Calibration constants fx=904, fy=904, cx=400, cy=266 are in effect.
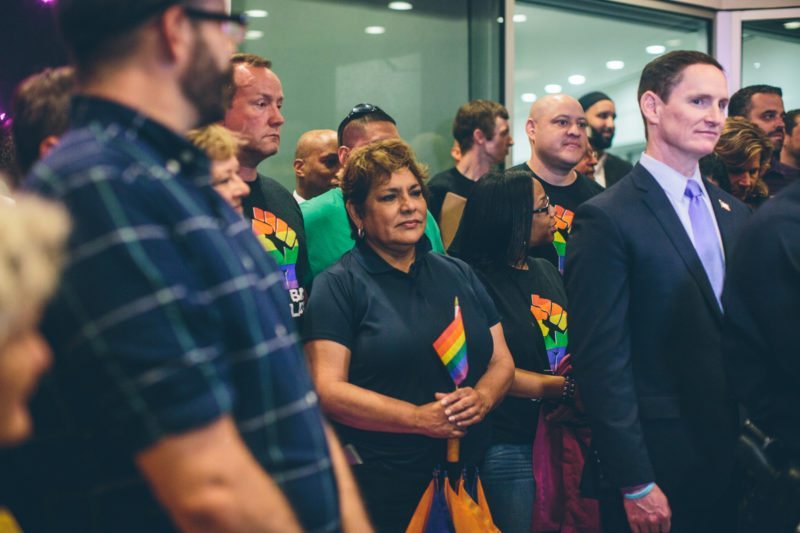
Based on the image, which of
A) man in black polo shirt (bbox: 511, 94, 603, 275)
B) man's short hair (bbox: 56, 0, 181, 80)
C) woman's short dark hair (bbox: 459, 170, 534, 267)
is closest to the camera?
man's short hair (bbox: 56, 0, 181, 80)

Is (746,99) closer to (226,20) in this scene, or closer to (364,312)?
(364,312)

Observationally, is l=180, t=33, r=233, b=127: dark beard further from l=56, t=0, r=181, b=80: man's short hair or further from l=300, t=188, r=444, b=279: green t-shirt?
l=300, t=188, r=444, b=279: green t-shirt

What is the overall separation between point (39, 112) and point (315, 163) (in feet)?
8.11

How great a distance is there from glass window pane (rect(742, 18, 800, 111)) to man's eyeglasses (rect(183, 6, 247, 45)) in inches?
231

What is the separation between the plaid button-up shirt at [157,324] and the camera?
3.17 feet

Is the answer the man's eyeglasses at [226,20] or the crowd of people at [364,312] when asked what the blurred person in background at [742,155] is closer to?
the crowd of people at [364,312]

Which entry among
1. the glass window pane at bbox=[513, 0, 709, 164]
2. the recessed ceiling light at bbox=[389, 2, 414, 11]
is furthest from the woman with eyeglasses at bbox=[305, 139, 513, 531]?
the glass window pane at bbox=[513, 0, 709, 164]

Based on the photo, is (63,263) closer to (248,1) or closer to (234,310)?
(234,310)

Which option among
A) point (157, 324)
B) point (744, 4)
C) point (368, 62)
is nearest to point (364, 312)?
point (157, 324)

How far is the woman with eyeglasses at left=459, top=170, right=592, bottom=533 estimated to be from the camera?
→ 279 centimetres

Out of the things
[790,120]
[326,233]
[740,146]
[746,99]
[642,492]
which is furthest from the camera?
[746,99]

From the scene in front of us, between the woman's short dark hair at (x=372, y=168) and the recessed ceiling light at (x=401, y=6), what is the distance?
2456 millimetres

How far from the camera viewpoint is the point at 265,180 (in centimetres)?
309

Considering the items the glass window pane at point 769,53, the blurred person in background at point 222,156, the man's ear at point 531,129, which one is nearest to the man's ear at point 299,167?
the man's ear at point 531,129
